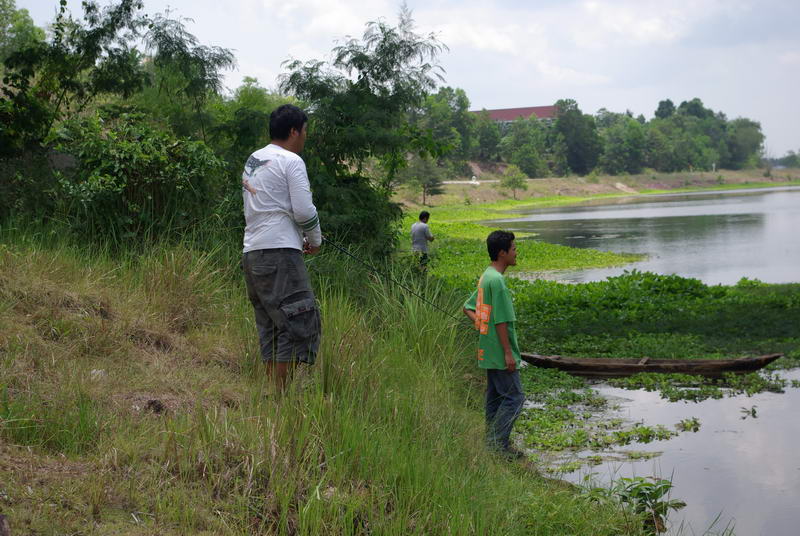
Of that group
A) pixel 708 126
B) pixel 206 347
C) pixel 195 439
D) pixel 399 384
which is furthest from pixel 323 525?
pixel 708 126

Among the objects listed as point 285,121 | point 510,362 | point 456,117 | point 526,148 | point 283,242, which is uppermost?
point 456,117

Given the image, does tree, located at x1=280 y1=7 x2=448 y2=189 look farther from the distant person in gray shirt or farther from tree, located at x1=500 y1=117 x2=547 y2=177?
tree, located at x1=500 y1=117 x2=547 y2=177

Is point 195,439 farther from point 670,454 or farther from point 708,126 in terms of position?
point 708,126

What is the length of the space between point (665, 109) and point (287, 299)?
200 m

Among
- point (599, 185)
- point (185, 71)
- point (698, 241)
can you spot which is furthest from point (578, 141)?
point (185, 71)

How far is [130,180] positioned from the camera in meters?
9.26

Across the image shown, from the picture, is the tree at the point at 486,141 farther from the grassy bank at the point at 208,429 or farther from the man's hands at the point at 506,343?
the man's hands at the point at 506,343

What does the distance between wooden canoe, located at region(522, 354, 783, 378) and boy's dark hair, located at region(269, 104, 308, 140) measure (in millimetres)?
5648

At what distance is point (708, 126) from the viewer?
548 ft

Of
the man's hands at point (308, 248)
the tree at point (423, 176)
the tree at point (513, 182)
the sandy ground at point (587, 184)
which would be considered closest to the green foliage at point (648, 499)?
the man's hands at point (308, 248)

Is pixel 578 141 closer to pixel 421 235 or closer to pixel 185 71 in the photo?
pixel 421 235

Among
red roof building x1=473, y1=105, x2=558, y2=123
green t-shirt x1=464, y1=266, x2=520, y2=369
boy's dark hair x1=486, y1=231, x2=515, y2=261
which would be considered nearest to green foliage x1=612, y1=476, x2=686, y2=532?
green t-shirt x1=464, y1=266, x2=520, y2=369

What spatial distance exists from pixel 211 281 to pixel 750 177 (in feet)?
472

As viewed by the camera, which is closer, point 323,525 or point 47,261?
point 323,525
